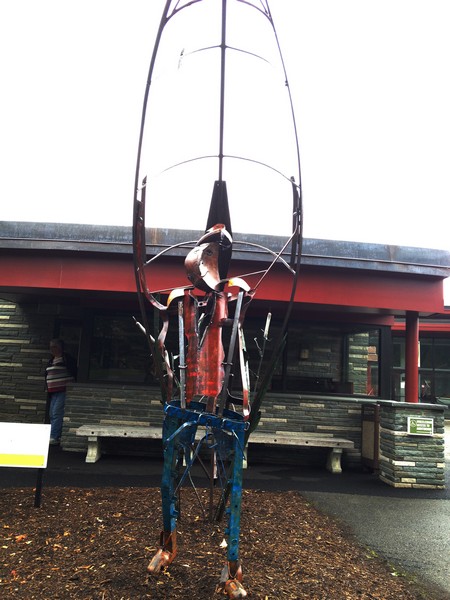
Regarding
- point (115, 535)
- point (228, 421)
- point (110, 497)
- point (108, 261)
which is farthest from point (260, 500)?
point (108, 261)

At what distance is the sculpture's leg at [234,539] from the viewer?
107 inches

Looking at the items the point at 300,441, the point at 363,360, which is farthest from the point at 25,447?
the point at 363,360

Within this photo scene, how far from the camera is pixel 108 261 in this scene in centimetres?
762

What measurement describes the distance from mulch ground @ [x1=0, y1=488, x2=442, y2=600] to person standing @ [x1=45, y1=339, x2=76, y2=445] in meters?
3.63

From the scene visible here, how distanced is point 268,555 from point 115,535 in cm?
123

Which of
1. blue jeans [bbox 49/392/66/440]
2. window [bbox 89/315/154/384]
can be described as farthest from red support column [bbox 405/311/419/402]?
blue jeans [bbox 49/392/66/440]

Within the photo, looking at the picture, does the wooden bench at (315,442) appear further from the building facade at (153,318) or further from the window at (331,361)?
the window at (331,361)

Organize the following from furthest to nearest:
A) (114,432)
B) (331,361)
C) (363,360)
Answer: (363,360), (331,361), (114,432)

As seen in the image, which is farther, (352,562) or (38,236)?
(38,236)

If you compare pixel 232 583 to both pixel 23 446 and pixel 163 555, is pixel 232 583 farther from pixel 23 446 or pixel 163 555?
pixel 23 446

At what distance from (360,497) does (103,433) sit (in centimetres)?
379

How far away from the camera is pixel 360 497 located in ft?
20.8

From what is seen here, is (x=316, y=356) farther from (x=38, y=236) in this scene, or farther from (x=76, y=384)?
(x=38, y=236)

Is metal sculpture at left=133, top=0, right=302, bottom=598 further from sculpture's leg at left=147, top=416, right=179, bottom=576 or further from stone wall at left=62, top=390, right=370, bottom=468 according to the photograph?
stone wall at left=62, top=390, right=370, bottom=468
